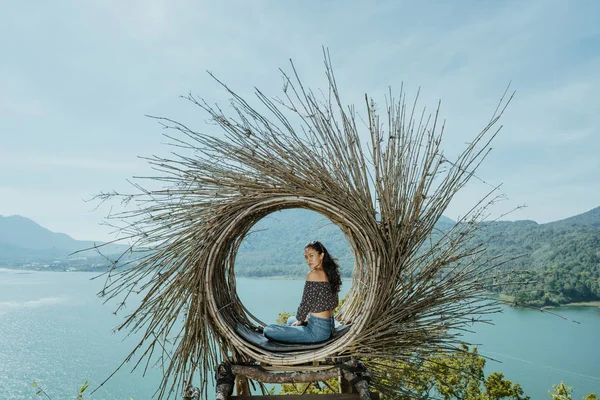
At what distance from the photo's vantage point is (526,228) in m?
18.1

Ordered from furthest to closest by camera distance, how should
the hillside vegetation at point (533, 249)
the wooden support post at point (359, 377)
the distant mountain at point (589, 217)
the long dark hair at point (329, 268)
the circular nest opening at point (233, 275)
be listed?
the distant mountain at point (589, 217)
the hillside vegetation at point (533, 249)
the long dark hair at point (329, 268)
the circular nest opening at point (233, 275)
the wooden support post at point (359, 377)

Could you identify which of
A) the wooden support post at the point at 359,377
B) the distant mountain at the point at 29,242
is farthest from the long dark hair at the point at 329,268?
the distant mountain at the point at 29,242

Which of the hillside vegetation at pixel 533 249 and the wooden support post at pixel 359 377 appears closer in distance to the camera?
the wooden support post at pixel 359 377

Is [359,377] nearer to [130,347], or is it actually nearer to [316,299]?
[316,299]

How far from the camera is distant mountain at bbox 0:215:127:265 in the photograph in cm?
6047

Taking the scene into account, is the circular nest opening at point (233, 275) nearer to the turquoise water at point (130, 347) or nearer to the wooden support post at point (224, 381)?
the wooden support post at point (224, 381)

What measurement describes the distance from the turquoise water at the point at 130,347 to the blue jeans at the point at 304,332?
6.87 meters

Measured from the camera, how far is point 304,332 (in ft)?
8.14

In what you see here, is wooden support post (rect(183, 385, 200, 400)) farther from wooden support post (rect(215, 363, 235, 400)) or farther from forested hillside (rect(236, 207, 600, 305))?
forested hillside (rect(236, 207, 600, 305))

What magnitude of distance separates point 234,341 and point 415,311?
0.96m

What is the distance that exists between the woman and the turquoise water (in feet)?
22.6

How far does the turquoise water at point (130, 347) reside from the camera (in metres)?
16.0

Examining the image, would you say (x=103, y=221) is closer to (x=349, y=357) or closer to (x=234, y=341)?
(x=234, y=341)

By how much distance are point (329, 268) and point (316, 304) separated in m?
0.24
